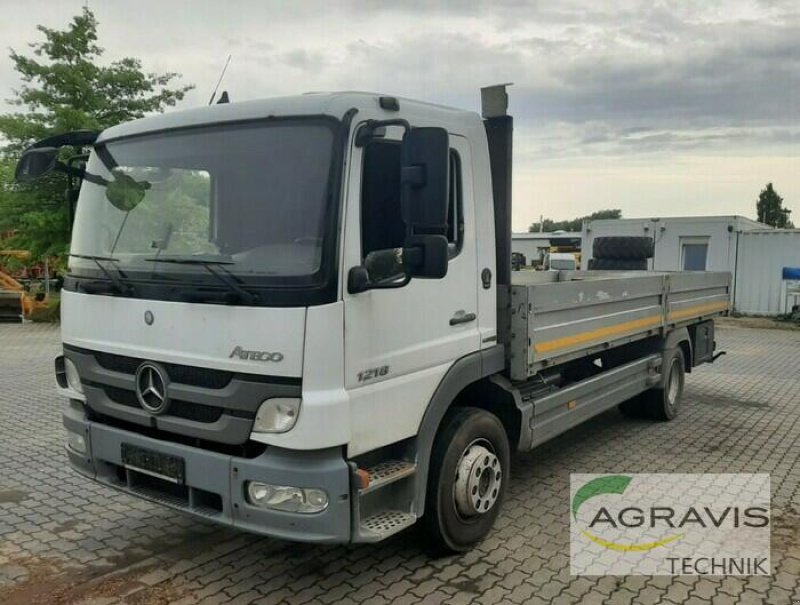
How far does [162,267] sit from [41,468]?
328cm

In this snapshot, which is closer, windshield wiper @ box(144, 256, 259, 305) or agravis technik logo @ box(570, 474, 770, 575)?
windshield wiper @ box(144, 256, 259, 305)

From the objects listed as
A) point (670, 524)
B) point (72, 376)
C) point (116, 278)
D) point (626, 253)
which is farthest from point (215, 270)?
point (626, 253)

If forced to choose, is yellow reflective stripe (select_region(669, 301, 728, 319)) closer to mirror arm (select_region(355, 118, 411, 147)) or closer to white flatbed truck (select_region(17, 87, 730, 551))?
white flatbed truck (select_region(17, 87, 730, 551))

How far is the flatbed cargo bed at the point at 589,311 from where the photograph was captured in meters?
4.30

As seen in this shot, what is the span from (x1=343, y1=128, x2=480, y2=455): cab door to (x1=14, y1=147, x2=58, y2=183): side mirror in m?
1.96

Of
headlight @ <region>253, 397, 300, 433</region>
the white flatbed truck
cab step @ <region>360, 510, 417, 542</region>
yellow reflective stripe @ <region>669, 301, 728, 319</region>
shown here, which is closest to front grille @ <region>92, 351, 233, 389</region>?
the white flatbed truck

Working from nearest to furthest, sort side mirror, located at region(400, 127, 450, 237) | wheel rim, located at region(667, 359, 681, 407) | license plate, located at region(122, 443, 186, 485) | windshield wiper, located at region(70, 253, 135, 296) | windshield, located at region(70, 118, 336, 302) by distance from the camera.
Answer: side mirror, located at region(400, 127, 450, 237), windshield, located at region(70, 118, 336, 302), license plate, located at region(122, 443, 186, 485), windshield wiper, located at region(70, 253, 135, 296), wheel rim, located at region(667, 359, 681, 407)

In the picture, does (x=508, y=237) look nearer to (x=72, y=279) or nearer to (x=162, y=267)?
(x=162, y=267)

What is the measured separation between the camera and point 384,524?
11.0 ft

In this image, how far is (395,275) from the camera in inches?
131

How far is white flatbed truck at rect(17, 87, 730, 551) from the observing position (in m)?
3.03

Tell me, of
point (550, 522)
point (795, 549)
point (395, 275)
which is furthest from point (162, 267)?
point (795, 549)

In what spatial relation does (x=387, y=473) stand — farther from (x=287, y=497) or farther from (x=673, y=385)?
(x=673, y=385)

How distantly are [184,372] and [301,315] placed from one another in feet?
2.48
